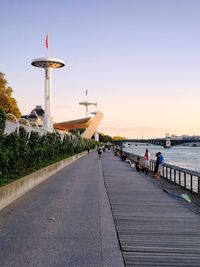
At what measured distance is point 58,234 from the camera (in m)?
6.81

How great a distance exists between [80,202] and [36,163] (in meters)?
7.39

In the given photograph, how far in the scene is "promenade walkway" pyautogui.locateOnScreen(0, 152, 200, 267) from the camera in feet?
17.7

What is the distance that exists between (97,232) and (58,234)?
703mm

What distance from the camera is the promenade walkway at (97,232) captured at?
540cm

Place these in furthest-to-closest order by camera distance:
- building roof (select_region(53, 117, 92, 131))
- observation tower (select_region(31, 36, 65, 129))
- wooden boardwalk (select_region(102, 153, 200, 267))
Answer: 1. building roof (select_region(53, 117, 92, 131))
2. observation tower (select_region(31, 36, 65, 129))
3. wooden boardwalk (select_region(102, 153, 200, 267))

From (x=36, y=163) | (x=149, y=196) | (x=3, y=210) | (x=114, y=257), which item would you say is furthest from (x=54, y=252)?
(x=36, y=163)

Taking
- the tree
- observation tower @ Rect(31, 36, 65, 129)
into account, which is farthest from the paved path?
observation tower @ Rect(31, 36, 65, 129)

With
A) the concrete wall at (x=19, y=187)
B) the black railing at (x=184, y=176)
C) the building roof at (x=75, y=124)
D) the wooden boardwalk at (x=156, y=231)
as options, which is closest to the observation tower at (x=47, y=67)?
the building roof at (x=75, y=124)

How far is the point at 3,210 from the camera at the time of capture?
9.23 meters

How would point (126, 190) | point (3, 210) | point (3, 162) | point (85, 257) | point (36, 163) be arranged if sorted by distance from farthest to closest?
1. point (36, 163)
2. point (126, 190)
3. point (3, 162)
4. point (3, 210)
5. point (85, 257)

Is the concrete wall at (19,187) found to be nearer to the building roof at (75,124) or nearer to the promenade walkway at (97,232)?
the promenade walkway at (97,232)

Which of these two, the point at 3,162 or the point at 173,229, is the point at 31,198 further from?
the point at 173,229

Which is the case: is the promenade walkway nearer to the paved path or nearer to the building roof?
the paved path

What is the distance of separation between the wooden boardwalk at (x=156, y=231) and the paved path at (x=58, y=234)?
9.4 inches
